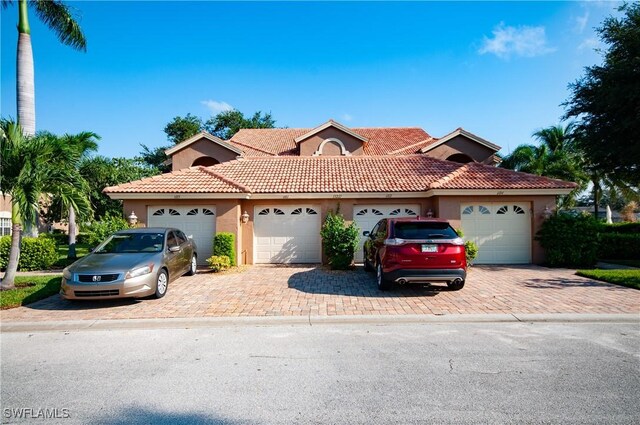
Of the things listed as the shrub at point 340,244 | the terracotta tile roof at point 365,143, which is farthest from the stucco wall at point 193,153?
the shrub at point 340,244

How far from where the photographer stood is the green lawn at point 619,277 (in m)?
8.63

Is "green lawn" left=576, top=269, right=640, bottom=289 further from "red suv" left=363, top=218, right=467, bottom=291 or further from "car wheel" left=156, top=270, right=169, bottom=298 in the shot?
"car wheel" left=156, top=270, right=169, bottom=298

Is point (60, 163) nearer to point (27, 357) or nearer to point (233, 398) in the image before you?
point (27, 357)

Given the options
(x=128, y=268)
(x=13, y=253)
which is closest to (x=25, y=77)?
(x=13, y=253)

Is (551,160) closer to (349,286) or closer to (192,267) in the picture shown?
(349,286)

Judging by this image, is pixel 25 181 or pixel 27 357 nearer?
pixel 27 357

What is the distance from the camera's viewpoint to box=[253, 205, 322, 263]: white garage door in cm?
1294

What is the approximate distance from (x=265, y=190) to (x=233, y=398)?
32.0 feet

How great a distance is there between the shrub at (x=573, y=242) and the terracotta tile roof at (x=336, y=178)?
137cm

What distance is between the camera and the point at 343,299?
7.50 metres

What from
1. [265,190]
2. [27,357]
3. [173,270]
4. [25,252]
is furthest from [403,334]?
[25,252]

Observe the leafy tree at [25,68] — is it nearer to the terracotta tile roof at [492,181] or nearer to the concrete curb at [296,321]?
the concrete curb at [296,321]

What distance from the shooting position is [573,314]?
6.21 m

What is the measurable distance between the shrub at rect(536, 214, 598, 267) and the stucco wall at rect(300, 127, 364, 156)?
461 inches
